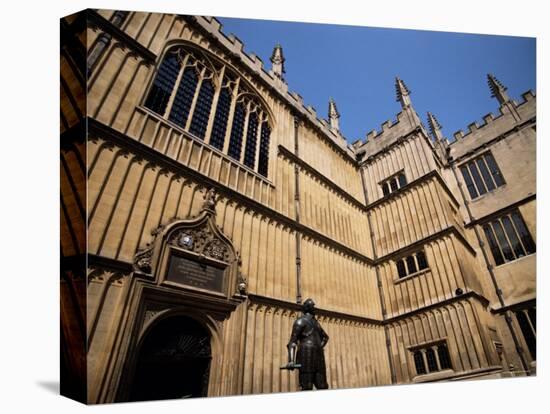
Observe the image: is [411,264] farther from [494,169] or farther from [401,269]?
[494,169]

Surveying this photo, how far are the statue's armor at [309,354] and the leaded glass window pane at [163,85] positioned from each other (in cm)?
652

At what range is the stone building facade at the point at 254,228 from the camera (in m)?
6.17

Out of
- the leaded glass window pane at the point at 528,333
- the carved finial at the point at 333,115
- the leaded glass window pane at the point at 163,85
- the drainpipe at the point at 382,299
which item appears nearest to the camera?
the leaded glass window pane at the point at 163,85

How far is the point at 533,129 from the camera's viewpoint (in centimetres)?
1435

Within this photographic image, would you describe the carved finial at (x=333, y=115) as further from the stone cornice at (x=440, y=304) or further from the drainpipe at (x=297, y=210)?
the stone cornice at (x=440, y=304)

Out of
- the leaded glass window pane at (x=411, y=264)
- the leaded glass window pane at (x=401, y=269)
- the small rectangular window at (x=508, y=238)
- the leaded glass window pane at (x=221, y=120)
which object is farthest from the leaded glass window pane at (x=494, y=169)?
the leaded glass window pane at (x=221, y=120)

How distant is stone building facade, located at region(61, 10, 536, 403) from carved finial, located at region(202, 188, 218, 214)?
4 cm

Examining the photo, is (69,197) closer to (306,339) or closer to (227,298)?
(227,298)

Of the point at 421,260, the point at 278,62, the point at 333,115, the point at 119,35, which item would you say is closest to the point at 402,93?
the point at 333,115

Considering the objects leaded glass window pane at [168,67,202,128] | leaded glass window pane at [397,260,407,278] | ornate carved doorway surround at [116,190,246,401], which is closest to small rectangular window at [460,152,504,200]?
leaded glass window pane at [397,260,407,278]

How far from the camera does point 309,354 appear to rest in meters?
6.36

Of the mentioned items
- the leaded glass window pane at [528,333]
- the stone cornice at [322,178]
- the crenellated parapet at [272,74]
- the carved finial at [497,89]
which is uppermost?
the carved finial at [497,89]

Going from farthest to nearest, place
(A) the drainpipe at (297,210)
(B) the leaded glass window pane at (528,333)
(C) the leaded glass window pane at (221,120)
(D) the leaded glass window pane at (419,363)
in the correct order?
(B) the leaded glass window pane at (528,333)
(D) the leaded glass window pane at (419,363)
(A) the drainpipe at (297,210)
(C) the leaded glass window pane at (221,120)

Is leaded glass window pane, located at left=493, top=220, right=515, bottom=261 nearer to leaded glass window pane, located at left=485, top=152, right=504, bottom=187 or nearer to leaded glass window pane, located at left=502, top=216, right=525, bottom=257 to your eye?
leaded glass window pane, located at left=502, top=216, right=525, bottom=257
